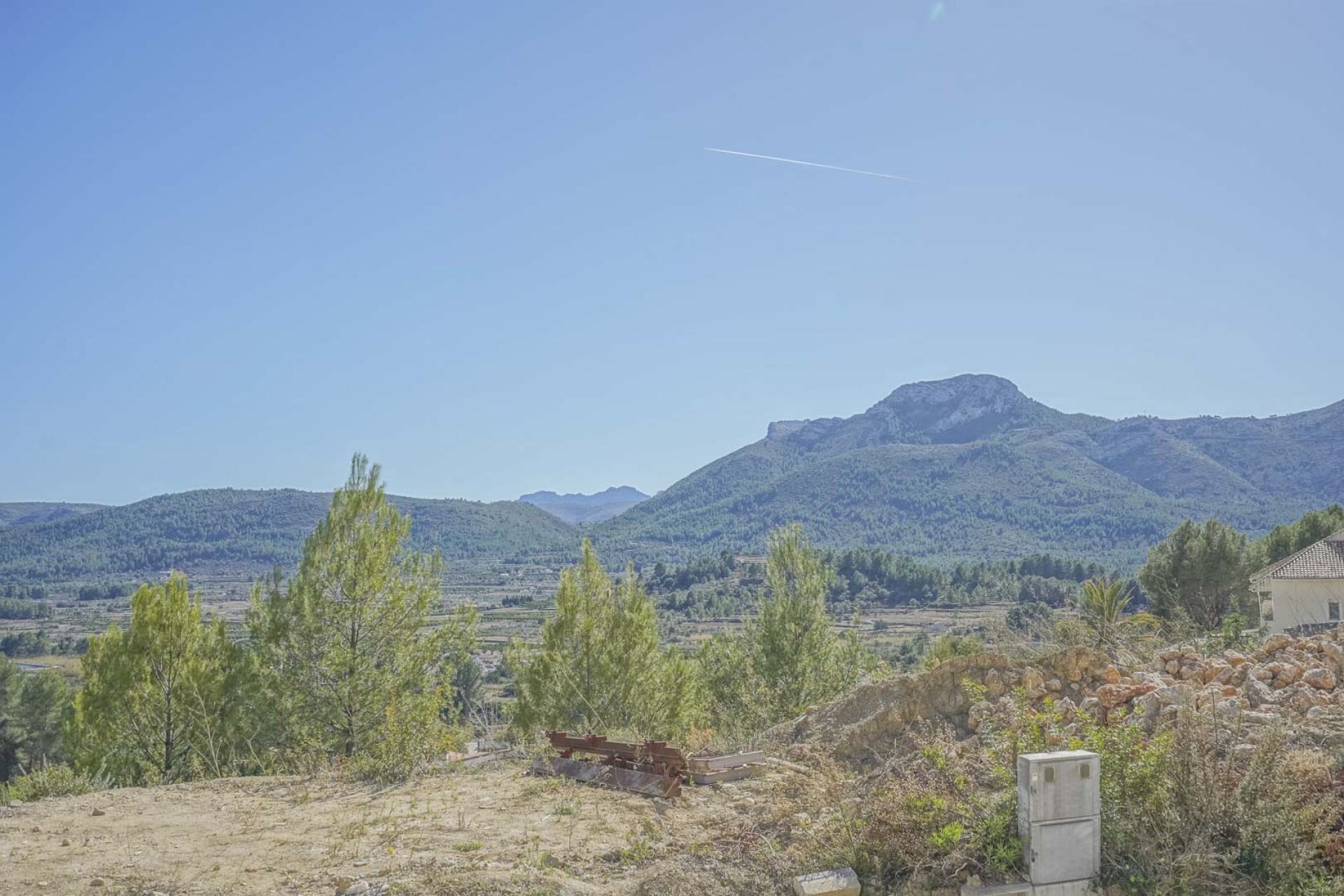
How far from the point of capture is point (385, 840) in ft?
23.9

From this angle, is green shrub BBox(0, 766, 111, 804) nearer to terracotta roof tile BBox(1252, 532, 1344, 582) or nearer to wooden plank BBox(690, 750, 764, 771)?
wooden plank BBox(690, 750, 764, 771)

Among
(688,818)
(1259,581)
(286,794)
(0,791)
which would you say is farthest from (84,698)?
(1259,581)

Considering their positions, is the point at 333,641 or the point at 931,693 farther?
the point at 333,641

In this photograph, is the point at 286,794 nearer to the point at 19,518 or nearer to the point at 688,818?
the point at 688,818

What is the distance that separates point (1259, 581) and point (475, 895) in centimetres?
2589

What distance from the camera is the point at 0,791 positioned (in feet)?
36.6

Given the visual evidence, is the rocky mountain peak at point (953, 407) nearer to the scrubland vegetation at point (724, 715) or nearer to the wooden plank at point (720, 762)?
the scrubland vegetation at point (724, 715)

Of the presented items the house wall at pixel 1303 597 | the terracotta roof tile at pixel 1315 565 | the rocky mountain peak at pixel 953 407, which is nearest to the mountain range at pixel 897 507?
the rocky mountain peak at pixel 953 407

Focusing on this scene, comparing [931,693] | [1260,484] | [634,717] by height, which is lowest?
[634,717]

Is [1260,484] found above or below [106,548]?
above

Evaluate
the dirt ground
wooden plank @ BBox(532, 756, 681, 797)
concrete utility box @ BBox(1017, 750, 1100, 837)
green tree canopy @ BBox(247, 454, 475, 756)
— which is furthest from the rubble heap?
green tree canopy @ BBox(247, 454, 475, 756)

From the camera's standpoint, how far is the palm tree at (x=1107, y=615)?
1166cm

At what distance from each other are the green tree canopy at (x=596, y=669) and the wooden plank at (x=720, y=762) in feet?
26.7

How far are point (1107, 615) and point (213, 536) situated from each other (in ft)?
471
